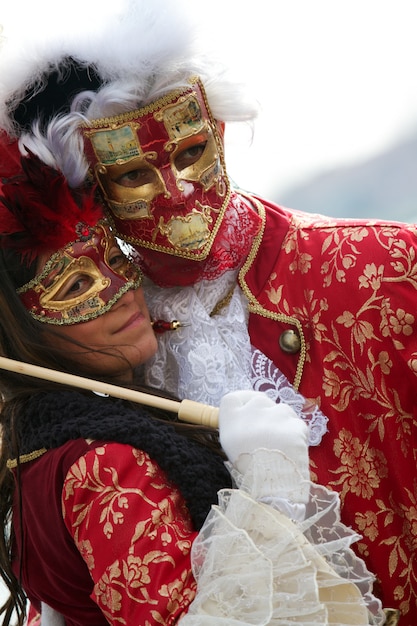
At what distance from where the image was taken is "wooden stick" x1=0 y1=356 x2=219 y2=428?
1721mm

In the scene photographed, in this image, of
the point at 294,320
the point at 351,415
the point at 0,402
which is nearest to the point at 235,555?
the point at 351,415

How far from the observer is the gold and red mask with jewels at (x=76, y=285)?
191cm

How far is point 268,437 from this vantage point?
1612 mm

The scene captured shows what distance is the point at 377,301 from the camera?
193cm

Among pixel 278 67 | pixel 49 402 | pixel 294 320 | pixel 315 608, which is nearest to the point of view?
pixel 315 608

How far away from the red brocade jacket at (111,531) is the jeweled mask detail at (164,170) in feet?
1.88

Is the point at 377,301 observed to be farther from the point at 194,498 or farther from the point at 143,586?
the point at 143,586

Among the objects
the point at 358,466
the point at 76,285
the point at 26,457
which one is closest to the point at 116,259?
the point at 76,285

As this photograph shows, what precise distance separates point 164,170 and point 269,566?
0.96 meters

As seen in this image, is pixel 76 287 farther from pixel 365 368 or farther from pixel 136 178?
pixel 365 368

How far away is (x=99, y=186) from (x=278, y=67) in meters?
2.17

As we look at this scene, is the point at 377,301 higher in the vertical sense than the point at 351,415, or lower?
higher

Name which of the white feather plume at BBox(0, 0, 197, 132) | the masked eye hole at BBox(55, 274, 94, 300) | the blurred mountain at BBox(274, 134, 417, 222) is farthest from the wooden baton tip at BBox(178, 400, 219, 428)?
the blurred mountain at BBox(274, 134, 417, 222)

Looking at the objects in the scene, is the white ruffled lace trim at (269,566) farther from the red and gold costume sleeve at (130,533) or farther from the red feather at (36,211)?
the red feather at (36,211)
